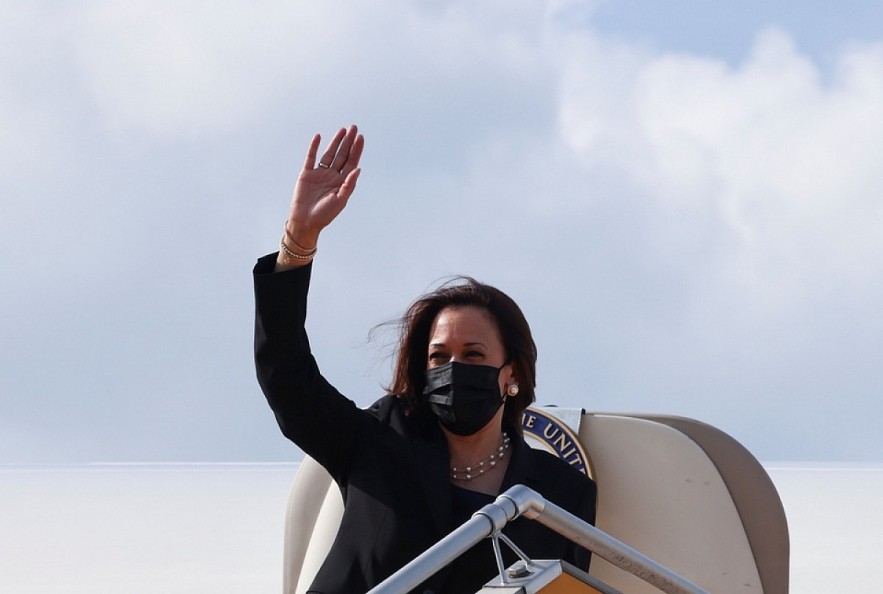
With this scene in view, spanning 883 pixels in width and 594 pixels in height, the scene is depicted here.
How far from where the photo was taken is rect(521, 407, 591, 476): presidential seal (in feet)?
9.70

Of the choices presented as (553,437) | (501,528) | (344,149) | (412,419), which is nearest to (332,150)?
(344,149)

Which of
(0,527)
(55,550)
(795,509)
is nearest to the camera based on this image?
(55,550)

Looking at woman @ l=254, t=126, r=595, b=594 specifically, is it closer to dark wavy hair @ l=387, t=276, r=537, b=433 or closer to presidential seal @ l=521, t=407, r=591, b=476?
dark wavy hair @ l=387, t=276, r=537, b=433

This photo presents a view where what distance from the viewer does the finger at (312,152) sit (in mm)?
2436

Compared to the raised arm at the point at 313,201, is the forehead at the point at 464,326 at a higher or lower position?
lower

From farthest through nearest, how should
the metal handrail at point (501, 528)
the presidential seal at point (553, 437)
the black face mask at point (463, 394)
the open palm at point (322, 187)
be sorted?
the presidential seal at point (553, 437), the black face mask at point (463, 394), the open palm at point (322, 187), the metal handrail at point (501, 528)

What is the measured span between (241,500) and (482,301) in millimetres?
7794

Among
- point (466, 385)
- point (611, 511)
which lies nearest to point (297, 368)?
point (466, 385)

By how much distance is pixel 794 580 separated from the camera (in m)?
6.18

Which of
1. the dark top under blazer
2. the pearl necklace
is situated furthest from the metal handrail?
the pearl necklace

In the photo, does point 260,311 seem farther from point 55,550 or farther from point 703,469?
point 55,550

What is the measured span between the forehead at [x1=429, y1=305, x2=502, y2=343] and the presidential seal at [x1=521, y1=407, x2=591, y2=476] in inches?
12.5

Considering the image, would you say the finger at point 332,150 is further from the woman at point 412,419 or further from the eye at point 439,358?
the eye at point 439,358

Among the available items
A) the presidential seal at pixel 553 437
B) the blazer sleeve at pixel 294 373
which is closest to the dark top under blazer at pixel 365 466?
the blazer sleeve at pixel 294 373
